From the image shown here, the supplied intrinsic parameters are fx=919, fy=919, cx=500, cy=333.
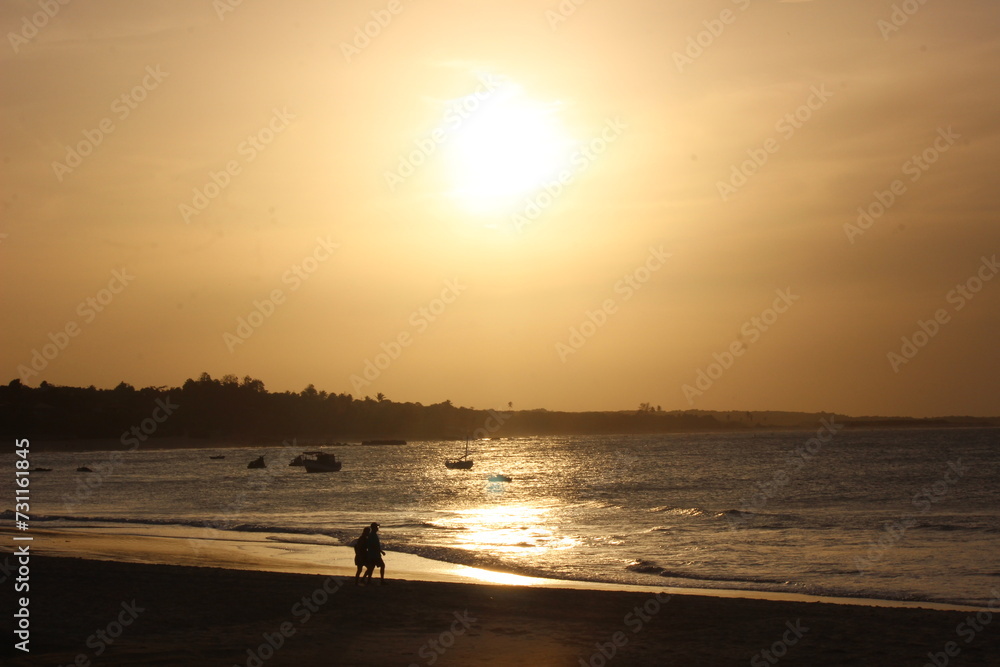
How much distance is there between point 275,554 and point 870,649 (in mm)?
23312

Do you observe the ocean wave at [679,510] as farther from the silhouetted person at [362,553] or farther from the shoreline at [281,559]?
the silhouetted person at [362,553]

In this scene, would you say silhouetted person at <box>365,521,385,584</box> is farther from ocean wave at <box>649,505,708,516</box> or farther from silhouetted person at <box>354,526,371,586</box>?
ocean wave at <box>649,505,708,516</box>

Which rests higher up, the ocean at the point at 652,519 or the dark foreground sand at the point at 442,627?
the ocean at the point at 652,519

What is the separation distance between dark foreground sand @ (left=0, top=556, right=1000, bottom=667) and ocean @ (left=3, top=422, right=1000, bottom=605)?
6.89 m

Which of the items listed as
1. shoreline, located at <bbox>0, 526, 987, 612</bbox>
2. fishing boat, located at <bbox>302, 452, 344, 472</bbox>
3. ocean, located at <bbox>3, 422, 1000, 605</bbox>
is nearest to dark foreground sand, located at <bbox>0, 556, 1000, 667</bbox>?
shoreline, located at <bbox>0, 526, 987, 612</bbox>

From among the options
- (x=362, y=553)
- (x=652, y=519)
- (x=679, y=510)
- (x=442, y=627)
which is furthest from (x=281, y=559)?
(x=679, y=510)

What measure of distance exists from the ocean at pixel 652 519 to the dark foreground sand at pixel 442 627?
689cm

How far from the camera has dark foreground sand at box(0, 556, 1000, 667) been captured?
15.8 m

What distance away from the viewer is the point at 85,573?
80.6 feet

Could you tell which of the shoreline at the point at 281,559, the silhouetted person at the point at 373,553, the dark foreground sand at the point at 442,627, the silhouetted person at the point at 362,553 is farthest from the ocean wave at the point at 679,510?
the silhouetted person at the point at 362,553

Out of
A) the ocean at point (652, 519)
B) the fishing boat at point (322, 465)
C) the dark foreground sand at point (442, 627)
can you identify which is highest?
the fishing boat at point (322, 465)

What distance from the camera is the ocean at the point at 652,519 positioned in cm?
3053

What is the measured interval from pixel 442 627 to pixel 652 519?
3535 centimetres

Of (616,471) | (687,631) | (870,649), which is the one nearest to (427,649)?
(687,631)
